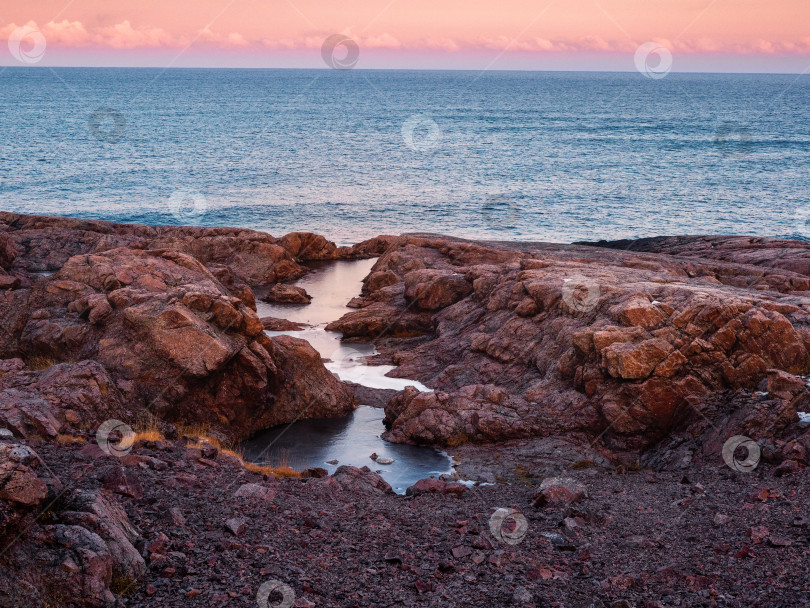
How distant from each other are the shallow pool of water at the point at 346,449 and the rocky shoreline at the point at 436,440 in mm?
629

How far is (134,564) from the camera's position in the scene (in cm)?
1019

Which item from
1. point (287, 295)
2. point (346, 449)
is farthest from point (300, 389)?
point (287, 295)

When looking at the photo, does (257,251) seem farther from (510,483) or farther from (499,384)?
(510,483)

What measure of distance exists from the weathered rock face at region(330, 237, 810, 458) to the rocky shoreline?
0.08 m

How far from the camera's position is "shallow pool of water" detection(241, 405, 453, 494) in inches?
839

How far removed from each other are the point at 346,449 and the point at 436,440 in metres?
2.89

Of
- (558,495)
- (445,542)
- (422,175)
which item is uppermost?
(445,542)

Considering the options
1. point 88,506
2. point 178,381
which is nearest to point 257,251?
point 178,381

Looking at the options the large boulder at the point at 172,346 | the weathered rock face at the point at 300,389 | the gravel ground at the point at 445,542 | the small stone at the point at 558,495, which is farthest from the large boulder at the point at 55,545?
the weathered rock face at the point at 300,389

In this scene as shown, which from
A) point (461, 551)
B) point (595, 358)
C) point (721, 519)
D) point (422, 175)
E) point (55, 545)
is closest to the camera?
point (55, 545)

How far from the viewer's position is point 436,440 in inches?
896

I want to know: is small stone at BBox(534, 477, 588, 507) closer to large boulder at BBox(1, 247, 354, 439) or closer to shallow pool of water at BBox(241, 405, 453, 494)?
shallow pool of water at BBox(241, 405, 453, 494)

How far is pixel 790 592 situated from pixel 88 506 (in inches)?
399

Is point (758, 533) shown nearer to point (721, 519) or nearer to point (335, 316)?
point (721, 519)
